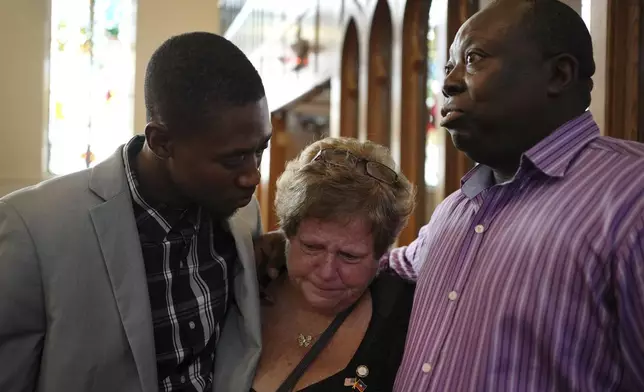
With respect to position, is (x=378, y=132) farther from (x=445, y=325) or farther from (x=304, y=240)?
(x=445, y=325)

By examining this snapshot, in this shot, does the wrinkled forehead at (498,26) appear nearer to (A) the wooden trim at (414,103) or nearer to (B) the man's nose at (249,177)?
(B) the man's nose at (249,177)

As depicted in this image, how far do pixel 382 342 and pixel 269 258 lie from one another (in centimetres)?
36

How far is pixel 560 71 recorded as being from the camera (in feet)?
3.70

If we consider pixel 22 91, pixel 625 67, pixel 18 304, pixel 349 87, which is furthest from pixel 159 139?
pixel 22 91

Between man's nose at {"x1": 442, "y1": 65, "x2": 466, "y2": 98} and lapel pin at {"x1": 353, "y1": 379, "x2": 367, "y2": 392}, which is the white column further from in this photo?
man's nose at {"x1": 442, "y1": 65, "x2": 466, "y2": 98}

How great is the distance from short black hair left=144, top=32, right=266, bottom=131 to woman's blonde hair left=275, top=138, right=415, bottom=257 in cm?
24

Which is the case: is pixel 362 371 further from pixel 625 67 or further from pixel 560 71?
pixel 625 67

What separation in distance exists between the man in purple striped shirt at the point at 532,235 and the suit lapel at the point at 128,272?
0.51 m

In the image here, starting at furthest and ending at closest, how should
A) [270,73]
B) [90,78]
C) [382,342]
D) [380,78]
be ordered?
[90,78], [270,73], [380,78], [382,342]

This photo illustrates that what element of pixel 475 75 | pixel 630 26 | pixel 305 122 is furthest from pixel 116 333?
pixel 305 122

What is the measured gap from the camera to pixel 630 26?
55.9 inches

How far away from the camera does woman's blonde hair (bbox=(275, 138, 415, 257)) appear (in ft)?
4.33

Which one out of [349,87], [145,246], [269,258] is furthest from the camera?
[349,87]

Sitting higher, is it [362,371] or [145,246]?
[145,246]
